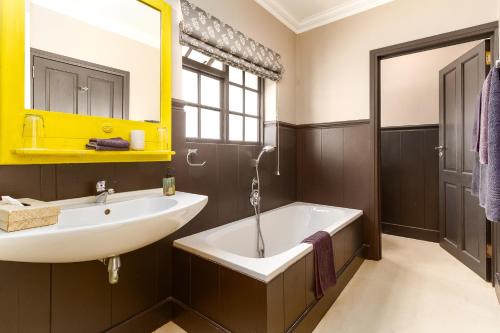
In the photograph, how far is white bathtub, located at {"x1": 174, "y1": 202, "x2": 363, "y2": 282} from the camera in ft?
4.17

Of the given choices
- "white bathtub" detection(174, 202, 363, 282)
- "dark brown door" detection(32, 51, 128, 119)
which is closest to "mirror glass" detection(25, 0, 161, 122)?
"dark brown door" detection(32, 51, 128, 119)

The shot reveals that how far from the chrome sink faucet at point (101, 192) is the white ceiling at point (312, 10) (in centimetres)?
211

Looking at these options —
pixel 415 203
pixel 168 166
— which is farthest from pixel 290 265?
pixel 415 203

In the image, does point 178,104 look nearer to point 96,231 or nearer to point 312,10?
point 96,231

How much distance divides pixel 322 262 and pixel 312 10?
248cm

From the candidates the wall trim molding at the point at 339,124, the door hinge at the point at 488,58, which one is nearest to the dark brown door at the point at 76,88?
the wall trim molding at the point at 339,124

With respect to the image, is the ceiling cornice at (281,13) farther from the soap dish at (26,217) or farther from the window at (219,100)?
the soap dish at (26,217)

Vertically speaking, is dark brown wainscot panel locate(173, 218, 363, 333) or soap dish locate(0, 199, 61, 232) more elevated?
soap dish locate(0, 199, 61, 232)

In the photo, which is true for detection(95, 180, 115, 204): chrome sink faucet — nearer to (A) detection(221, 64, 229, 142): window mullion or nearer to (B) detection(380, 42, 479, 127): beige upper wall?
(A) detection(221, 64, 229, 142): window mullion

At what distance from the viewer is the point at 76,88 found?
1.28 m

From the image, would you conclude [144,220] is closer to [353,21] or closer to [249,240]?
[249,240]

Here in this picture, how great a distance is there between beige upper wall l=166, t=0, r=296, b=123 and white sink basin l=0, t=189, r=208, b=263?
2.63 feet

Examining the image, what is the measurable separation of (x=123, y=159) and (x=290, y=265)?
1.04 metres

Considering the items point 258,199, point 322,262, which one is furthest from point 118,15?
point 322,262
